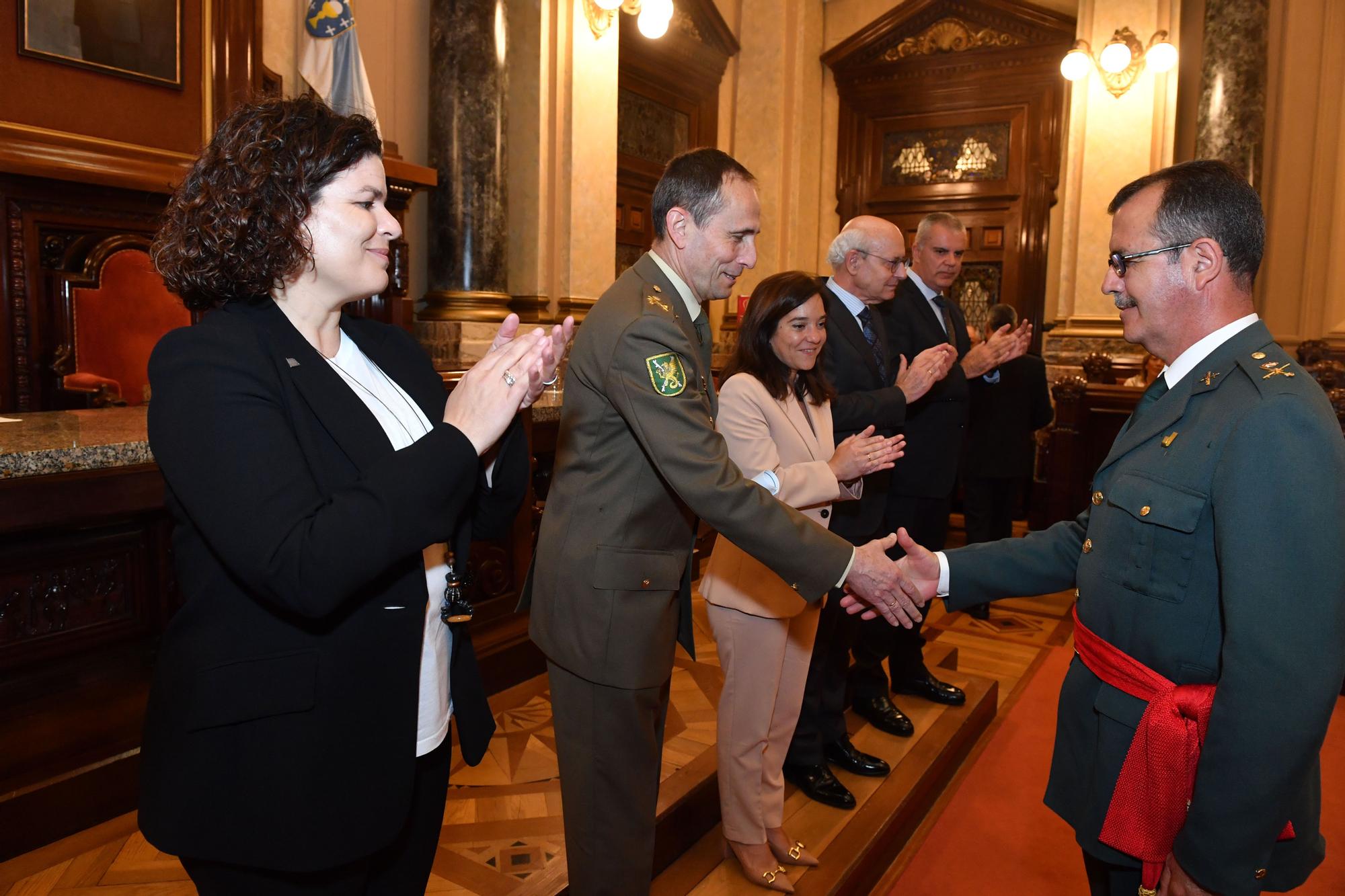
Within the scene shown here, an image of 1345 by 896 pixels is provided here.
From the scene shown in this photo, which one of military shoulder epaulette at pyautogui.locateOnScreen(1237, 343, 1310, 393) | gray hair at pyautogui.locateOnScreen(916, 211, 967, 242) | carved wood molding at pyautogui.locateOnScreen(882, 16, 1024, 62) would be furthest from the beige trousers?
carved wood molding at pyautogui.locateOnScreen(882, 16, 1024, 62)

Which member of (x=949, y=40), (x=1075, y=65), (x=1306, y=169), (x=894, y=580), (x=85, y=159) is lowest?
(x=894, y=580)

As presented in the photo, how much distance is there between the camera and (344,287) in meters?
1.31

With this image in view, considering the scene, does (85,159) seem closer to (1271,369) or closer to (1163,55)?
(1271,369)

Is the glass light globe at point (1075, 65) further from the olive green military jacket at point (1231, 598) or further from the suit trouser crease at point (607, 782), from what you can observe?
the suit trouser crease at point (607, 782)

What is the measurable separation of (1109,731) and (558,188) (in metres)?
5.36

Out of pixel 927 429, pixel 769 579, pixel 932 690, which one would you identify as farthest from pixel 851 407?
pixel 932 690

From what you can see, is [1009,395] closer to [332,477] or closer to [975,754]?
[975,754]

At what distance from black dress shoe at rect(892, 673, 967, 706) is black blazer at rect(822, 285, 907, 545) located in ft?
3.10

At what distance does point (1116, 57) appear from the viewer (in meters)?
7.14

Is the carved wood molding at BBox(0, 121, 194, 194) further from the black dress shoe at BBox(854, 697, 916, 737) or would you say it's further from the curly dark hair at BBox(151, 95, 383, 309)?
the black dress shoe at BBox(854, 697, 916, 737)

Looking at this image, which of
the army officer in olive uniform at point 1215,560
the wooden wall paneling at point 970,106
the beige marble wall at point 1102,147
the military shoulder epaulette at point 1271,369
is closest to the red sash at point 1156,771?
the army officer in olive uniform at point 1215,560

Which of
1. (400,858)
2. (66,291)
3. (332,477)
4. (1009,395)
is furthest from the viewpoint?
(1009,395)

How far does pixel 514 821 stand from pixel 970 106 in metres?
8.14

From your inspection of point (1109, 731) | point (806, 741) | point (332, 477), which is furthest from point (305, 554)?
point (806, 741)
